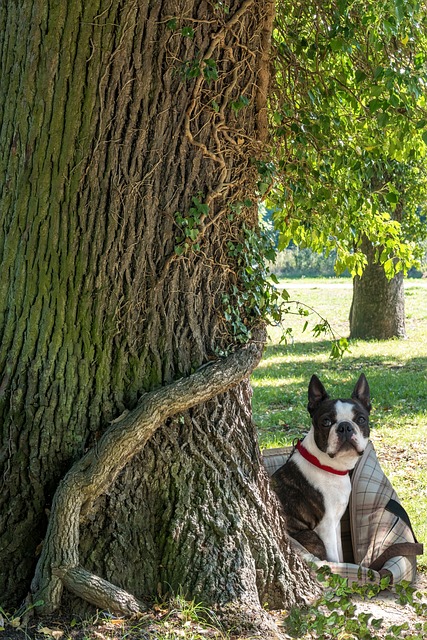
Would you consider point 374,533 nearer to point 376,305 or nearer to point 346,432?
point 346,432

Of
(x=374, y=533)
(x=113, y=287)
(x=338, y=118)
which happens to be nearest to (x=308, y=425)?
(x=374, y=533)

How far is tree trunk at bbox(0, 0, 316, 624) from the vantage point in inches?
160

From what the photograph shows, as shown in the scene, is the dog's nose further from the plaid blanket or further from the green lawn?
the green lawn

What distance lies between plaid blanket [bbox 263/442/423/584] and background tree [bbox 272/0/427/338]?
159cm

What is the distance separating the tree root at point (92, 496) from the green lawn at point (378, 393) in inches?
105

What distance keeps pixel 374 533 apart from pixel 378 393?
7.46 metres

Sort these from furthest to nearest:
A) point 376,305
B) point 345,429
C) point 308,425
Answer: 1. point 376,305
2. point 308,425
3. point 345,429

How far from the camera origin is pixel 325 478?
5.38m

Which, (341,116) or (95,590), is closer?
(95,590)

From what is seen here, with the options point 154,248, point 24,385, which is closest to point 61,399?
point 24,385

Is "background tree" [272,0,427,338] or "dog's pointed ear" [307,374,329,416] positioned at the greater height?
"background tree" [272,0,427,338]

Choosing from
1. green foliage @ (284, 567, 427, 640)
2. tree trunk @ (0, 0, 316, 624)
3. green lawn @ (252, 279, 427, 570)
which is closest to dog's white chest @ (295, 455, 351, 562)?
green foliage @ (284, 567, 427, 640)

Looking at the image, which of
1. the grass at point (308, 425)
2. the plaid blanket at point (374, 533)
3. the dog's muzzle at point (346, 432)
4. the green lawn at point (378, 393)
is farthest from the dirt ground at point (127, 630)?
the green lawn at point (378, 393)

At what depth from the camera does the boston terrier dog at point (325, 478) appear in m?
5.27
